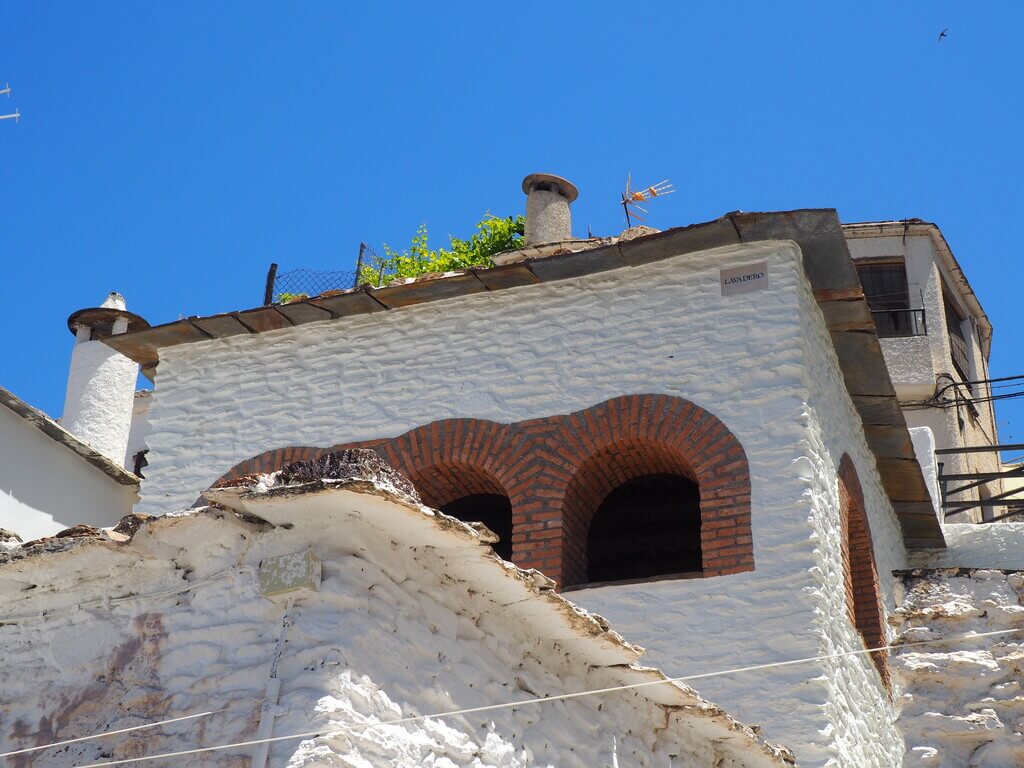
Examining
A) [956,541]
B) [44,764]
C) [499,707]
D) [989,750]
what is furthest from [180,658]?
[956,541]

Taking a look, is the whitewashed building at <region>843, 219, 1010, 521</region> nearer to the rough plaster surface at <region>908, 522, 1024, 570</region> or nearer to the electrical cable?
the rough plaster surface at <region>908, 522, 1024, 570</region>

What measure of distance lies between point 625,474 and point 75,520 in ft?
16.9

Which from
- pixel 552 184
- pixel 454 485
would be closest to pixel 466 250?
pixel 552 184

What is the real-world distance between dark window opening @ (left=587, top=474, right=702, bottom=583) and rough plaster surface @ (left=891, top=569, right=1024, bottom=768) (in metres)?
1.86

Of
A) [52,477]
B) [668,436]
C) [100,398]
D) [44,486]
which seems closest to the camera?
[668,436]

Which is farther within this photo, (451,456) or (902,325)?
(902,325)

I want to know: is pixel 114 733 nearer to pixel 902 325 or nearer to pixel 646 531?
pixel 646 531

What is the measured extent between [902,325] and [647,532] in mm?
13189

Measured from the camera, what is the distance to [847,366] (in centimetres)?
1141

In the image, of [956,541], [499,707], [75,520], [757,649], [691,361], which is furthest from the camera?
[956,541]

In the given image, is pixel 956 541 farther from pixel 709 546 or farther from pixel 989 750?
pixel 709 546

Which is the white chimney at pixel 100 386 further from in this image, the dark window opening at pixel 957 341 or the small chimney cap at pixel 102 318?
the dark window opening at pixel 957 341

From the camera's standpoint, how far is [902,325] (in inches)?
926

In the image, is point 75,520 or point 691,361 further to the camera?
point 75,520
